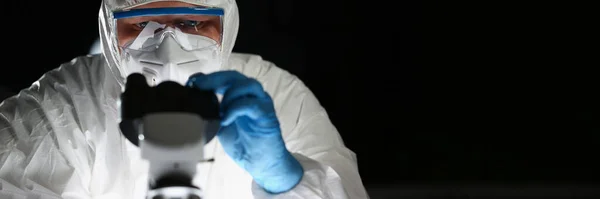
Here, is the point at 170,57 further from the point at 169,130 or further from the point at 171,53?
the point at 169,130

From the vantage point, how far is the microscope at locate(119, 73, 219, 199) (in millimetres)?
963

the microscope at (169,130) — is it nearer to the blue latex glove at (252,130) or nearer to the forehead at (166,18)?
the blue latex glove at (252,130)

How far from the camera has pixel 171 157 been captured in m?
0.97

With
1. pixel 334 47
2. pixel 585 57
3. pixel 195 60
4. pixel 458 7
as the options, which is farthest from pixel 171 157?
pixel 585 57

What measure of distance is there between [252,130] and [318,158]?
42cm

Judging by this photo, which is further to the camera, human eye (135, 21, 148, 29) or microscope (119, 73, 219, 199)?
human eye (135, 21, 148, 29)

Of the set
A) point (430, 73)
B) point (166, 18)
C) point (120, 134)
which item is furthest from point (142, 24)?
point (430, 73)

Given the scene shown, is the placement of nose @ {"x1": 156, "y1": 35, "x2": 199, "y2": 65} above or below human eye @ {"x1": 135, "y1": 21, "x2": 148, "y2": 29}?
below

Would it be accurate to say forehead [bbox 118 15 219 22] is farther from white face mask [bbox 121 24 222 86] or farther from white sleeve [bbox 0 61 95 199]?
white sleeve [bbox 0 61 95 199]

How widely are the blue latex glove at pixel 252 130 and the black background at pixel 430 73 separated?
2.71ft

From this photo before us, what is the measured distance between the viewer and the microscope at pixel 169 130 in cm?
96

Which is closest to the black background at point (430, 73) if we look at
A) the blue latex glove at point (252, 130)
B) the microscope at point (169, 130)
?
the blue latex glove at point (252, 130)

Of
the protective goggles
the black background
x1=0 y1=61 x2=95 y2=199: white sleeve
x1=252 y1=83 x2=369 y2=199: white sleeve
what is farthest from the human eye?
the black background

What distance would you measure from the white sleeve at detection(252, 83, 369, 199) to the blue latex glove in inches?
1.3
